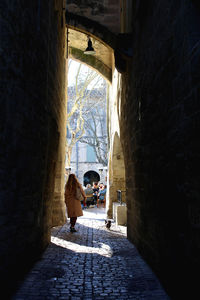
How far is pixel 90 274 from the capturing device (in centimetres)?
396

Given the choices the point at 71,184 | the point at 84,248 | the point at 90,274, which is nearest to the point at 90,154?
the point at 71,184

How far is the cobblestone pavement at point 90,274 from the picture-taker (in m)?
3.25

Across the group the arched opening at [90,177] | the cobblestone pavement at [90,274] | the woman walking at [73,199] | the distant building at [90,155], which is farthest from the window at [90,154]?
the cobblestone pavement at [90,274]

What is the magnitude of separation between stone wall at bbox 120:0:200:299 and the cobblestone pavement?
0.25 metres

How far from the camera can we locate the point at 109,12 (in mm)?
8156

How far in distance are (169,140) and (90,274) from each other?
6.93 feet

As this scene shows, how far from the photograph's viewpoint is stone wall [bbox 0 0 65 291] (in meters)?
3.09

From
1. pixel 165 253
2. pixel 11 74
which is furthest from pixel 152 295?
pixel 11 74

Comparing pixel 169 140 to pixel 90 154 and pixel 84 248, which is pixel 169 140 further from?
pixel 90 154

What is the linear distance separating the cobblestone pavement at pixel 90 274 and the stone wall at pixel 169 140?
25 centimetres

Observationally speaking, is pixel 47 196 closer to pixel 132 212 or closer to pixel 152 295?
pixel 132 212

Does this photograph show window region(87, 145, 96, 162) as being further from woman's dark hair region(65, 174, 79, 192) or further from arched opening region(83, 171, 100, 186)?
woman's dark hair region(65, 174, 79, 192)

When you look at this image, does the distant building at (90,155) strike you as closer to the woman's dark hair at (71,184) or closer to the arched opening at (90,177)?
the arched opening at (90,177)

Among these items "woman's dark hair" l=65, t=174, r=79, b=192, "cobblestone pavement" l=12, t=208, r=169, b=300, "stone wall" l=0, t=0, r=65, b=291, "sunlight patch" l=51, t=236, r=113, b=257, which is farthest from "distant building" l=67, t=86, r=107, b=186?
"stone wall" l=0, t=0, r=65, b=291
